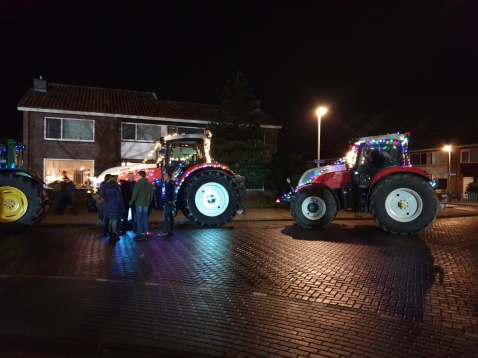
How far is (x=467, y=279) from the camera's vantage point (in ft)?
22.9

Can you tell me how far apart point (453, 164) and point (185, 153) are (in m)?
34.4

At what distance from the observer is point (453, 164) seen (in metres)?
39.9

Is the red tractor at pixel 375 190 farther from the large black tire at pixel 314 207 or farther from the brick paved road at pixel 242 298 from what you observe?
the brick paved road at pixel 242 298

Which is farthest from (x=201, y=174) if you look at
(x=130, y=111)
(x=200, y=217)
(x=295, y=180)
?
(x=130, y=111)

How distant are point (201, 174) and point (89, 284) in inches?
239

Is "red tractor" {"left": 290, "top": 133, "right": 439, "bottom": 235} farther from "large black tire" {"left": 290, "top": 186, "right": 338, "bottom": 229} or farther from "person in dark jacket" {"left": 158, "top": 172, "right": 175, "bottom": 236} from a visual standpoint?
"person in dark jacket" {"left": 158, "top": 172, "right": 175, "bottom": 236}

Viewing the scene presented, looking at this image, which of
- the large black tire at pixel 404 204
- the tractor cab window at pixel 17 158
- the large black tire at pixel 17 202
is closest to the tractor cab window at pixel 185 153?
the large black tire at pixel 17 202

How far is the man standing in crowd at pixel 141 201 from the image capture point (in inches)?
417

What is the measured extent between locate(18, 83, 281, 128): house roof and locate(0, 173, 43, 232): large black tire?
1479 centimetres

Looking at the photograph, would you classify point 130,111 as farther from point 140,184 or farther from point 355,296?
point 355,296

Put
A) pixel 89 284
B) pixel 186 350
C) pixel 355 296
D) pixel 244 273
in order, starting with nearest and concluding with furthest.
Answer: pixel 186 350 → pixel 355 296 → pixel 89 284 → pixel 244 273

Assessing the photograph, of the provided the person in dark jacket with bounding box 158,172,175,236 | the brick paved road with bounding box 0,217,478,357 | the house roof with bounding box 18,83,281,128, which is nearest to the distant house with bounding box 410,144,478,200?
the house roof with bounding box 18,83,281,128

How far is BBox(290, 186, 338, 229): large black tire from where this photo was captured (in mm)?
12508

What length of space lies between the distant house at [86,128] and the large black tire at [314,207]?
644 inches
